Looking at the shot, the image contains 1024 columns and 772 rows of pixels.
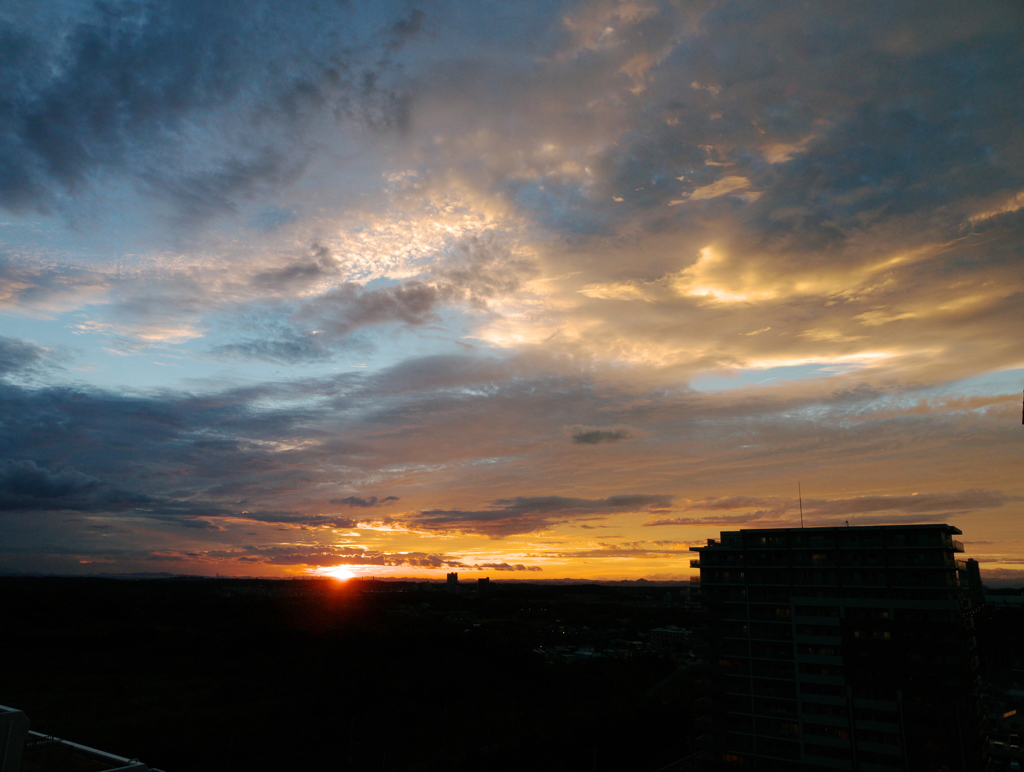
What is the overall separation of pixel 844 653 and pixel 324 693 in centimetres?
8064

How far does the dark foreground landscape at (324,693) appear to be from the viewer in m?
73.6

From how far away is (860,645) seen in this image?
61562 mm

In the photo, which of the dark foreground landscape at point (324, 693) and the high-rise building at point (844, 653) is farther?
the dark foreground landscape at point (324, 693)

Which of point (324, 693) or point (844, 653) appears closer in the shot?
point (844, 653)

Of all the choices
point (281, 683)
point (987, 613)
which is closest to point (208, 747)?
point (281, 683)

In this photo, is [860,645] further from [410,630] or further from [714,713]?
[410,630]

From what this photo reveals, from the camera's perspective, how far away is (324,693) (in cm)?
9312

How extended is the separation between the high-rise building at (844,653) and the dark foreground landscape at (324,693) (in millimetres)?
21698

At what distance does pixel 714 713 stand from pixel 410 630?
3802 inches

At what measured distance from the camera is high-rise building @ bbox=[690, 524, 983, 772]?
190 ft

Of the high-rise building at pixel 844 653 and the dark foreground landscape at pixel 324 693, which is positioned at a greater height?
the high-rise building at pixel 844 653

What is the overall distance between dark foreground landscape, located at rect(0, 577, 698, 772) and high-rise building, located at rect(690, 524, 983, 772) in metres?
21.7

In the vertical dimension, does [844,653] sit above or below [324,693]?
above

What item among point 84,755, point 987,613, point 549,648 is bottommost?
point 549,648
